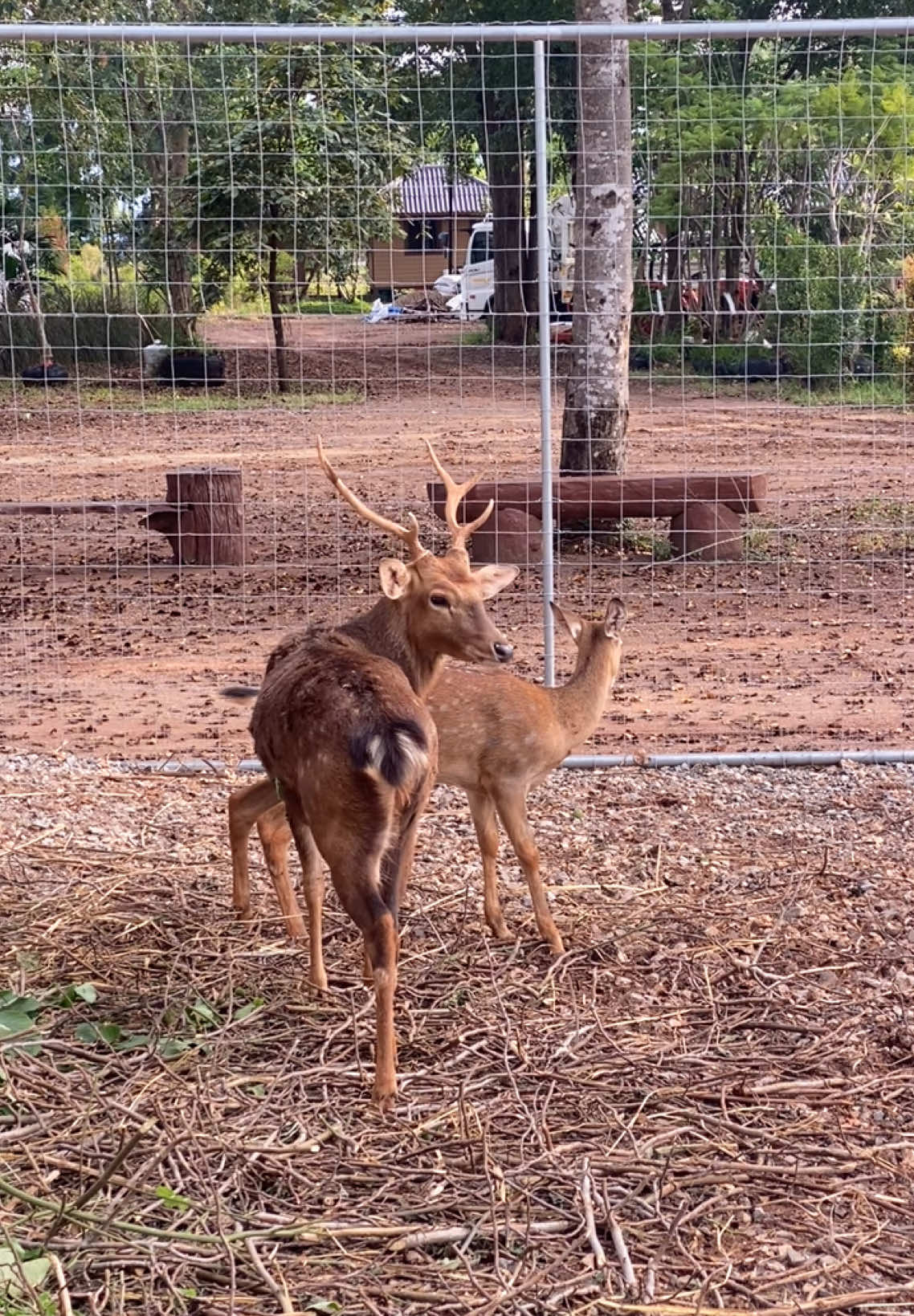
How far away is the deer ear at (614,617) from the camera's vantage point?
18.9 feet

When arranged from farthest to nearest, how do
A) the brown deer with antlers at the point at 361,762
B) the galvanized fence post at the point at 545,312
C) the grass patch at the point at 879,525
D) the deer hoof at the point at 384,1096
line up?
the grass patch at the point at 879,525
the galvanized fence post at the point at 545,312
the brown deer with antlers at the point at 361,762
the deer hoof at the point at 384,1096

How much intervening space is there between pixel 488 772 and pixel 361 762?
116cm

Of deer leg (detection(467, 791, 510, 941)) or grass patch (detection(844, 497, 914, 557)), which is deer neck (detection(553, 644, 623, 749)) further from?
grass patch (detection(844, 497, 914, 557))

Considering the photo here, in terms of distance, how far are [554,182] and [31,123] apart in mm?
8970

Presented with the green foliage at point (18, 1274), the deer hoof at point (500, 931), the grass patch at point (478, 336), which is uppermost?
the grass patch at point (478, 336)

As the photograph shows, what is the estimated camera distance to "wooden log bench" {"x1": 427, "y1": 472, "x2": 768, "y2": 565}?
1014 centimetres

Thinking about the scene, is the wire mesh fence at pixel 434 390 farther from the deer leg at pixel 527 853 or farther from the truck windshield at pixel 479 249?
the deer leg at pixel 527 853

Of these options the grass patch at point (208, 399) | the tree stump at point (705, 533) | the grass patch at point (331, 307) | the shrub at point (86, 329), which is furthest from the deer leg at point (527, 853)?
the shrub at point (86, 329)

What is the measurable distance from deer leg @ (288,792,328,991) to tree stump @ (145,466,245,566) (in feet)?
19.5

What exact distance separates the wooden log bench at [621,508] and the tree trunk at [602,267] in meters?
0.42

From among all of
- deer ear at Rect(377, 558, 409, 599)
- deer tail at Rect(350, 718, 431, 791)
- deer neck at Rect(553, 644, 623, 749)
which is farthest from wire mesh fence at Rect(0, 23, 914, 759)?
deer tail at Rect(350, 718, 431, 791)

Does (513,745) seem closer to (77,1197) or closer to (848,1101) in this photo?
(848,1101)

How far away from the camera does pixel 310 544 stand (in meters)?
12.2

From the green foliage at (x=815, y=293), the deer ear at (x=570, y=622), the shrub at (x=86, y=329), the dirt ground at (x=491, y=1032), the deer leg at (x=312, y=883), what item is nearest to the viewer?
the dirt ground at (x=491, y=1032)
